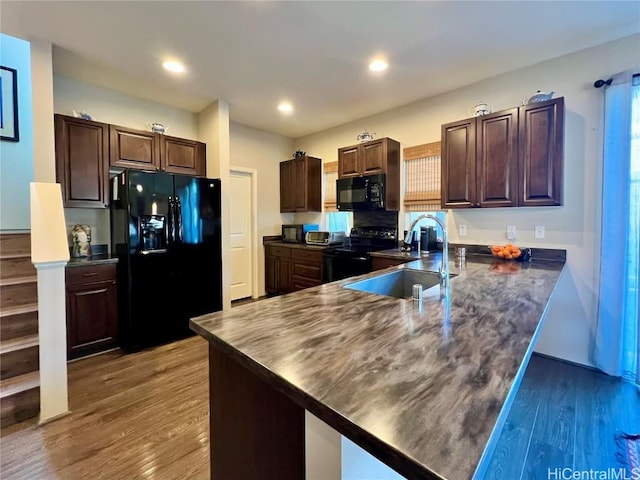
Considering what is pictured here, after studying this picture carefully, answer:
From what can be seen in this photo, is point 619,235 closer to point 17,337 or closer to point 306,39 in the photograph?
point 306,39

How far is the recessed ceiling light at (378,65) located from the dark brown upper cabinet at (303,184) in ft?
6.60

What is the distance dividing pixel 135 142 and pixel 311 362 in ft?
11.5

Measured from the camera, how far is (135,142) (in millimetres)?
3256

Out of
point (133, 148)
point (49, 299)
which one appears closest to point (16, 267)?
point (49, 299)

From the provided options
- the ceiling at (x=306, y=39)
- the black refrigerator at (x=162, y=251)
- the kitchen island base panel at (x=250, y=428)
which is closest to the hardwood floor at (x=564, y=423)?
the kitchen island base panel at (x=250, y=428)

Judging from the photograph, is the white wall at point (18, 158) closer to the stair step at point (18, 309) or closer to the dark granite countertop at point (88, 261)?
the dark granite countertop at point (88, 261)

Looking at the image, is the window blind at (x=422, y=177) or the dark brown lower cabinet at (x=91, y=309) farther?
the window blind at (x=422, y=177)

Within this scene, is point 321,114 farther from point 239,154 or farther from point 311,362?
point 311,362

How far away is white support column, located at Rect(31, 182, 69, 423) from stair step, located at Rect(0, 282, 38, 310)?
2.23ft

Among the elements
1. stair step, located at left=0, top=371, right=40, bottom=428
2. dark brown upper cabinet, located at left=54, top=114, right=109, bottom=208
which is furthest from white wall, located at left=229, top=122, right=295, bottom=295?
stair step, located at left=0, top=371, right=40, bottom=428

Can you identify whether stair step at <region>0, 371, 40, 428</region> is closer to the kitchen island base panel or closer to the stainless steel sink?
the kitchen island base panel

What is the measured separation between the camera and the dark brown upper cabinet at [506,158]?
2.41 metres

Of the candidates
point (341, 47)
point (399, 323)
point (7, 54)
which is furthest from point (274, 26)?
point (7, 54)

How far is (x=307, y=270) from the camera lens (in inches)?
165
